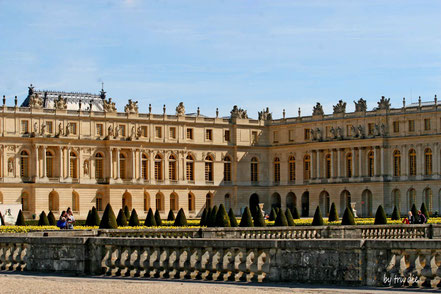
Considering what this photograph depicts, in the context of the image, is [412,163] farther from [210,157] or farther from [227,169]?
[210,157]

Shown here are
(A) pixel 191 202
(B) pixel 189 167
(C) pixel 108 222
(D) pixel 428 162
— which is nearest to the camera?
(C) pixel 108 222

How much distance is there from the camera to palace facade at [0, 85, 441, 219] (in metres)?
78.2

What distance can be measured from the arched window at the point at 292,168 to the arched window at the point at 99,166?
18.0m

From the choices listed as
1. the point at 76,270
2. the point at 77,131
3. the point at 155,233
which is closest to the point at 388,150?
the point at 77,131

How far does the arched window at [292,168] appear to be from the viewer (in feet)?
289

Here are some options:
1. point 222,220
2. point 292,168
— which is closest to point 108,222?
point 222,220

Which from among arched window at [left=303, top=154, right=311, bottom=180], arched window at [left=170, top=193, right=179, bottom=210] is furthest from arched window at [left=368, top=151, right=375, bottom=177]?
arched window at [left=170, top=193, right=179, bottom=210]

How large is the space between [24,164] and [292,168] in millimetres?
25148

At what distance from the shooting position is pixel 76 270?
62.1 ft

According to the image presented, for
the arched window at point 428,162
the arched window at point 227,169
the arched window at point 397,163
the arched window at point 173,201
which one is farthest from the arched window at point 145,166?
the arched window at point 428,162

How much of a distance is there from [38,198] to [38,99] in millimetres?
8694

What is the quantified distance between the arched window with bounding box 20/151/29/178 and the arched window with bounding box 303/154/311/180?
2539 centimetres

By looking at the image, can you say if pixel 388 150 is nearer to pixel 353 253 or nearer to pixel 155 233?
pixel 155 233

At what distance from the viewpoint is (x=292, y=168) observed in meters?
88.3
